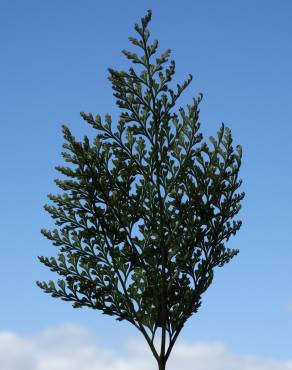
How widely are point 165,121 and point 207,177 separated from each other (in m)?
1.80

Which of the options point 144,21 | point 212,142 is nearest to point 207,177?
point 212,142

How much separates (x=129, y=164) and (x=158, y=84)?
2.18 m

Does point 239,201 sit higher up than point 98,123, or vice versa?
point 98,123

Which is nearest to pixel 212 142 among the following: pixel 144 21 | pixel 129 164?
pixel 129 164

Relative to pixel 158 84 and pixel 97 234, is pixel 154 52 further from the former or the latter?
pixel 97 234

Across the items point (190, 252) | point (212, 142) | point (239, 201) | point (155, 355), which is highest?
point (212, 142)

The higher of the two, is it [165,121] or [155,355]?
[165,121]

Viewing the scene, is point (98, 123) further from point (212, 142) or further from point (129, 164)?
point (212, 142)

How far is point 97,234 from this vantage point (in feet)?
66.0

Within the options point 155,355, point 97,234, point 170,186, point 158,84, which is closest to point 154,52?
point 158,84

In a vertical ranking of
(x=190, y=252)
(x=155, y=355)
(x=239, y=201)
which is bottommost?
(x=155, y=355)

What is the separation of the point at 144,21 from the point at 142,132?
2825 millimetres

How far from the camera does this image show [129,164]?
20094mm

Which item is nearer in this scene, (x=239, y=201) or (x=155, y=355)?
(x=155, y=355)
